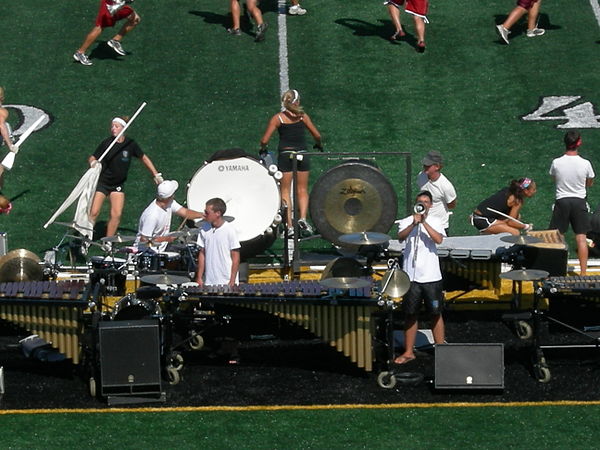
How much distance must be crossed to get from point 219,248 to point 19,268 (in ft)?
7.80

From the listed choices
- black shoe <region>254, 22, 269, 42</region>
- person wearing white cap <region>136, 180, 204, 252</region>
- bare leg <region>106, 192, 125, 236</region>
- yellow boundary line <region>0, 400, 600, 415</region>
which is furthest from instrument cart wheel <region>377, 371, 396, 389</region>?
black shoe <region>254, 22, 269, 42</region>

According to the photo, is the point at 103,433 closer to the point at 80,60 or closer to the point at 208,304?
the point at 208,304

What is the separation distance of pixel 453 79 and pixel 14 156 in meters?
6.84

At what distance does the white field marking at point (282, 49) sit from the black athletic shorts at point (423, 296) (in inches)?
312

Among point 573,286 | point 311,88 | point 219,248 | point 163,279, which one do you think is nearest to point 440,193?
point 573,286

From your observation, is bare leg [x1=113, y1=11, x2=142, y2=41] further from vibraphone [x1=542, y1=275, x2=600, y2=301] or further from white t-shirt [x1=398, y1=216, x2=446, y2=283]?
vibraphone [x1=542, y1=275, x2=600, y2=301]

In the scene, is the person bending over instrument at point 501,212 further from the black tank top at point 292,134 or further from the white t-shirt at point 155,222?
the white t-shirt at point 155,222

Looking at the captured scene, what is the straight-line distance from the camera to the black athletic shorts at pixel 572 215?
17906mm

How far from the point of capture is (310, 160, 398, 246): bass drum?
18078 mm

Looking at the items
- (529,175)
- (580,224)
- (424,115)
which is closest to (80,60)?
(424,115)

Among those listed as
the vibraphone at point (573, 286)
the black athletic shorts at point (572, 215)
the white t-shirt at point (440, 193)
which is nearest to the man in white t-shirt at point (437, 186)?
the white t-shirt at point (440, 193)

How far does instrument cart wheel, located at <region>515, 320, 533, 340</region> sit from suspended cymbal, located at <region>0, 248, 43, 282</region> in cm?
517

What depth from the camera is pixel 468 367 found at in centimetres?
1482

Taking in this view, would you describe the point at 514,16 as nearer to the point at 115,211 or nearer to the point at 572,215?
the point at 572,215
